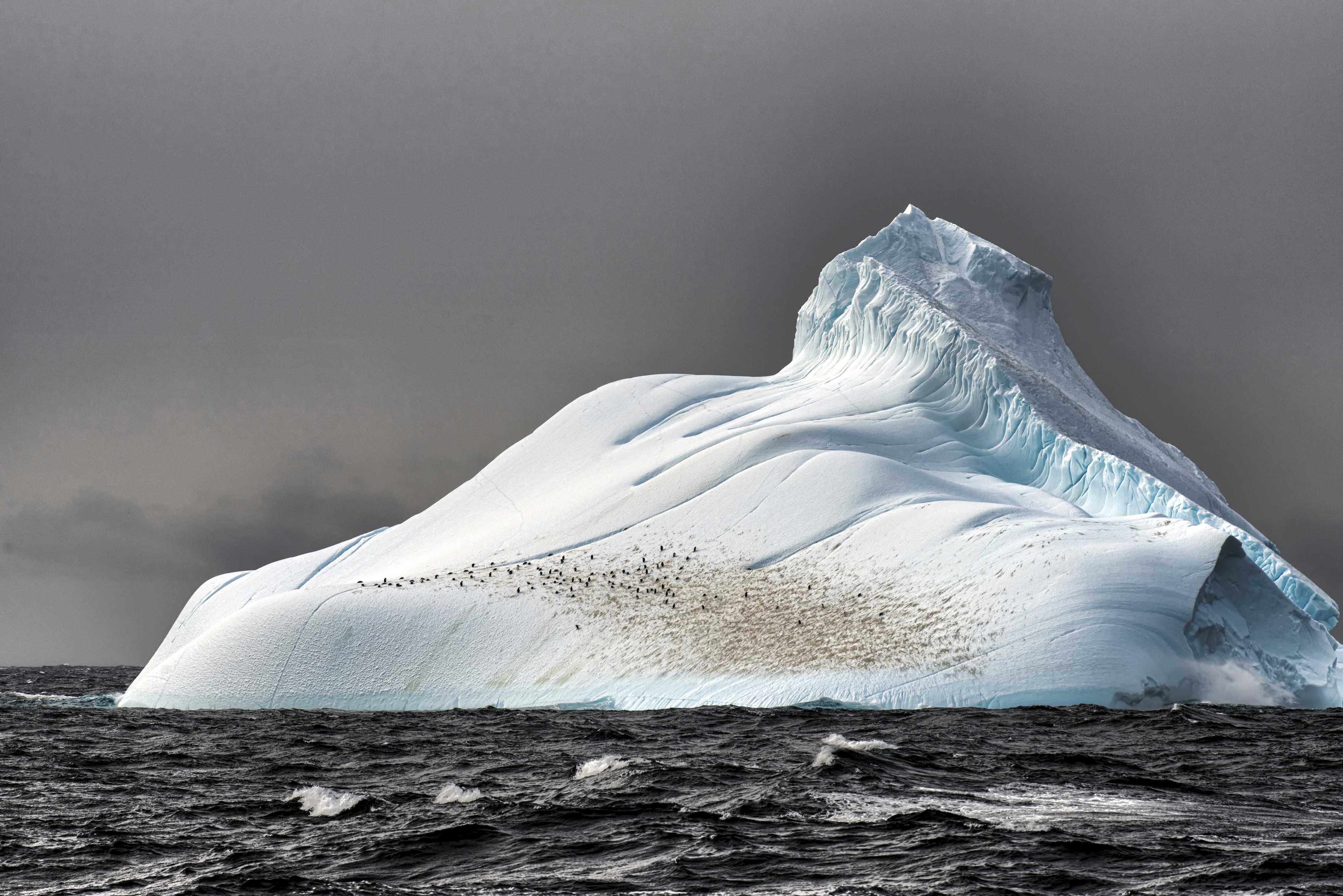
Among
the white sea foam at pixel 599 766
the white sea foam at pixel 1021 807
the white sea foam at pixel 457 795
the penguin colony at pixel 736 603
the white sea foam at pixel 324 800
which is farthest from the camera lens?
the penguin colony at pixel 736 603

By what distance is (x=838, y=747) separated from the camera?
1695 cm

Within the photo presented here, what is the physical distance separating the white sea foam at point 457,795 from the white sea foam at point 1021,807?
157 inches

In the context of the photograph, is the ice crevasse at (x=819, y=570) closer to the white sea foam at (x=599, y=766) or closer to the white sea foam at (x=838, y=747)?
the white sea foam at (x=838, y=747)

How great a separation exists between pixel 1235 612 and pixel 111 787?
81.0ft

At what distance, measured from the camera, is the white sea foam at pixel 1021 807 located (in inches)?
468

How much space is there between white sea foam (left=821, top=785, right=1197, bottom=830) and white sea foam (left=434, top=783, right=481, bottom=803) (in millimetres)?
3975

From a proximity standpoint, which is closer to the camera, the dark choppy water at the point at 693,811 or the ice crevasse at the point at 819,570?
the dark choppy water at the point at 693,811

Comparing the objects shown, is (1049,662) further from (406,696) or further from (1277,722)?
(406,696)

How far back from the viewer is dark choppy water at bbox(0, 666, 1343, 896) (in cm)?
970

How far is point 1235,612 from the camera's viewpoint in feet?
94.1

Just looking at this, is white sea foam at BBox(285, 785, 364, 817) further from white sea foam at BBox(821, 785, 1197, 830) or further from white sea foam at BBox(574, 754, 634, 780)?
white sea foam at BBox(821, 785, 1197, 830)

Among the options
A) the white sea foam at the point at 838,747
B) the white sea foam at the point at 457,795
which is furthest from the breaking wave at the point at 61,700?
the white sea foam at the point at 838,747

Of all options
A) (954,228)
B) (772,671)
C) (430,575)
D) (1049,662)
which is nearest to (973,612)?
(1049,662)

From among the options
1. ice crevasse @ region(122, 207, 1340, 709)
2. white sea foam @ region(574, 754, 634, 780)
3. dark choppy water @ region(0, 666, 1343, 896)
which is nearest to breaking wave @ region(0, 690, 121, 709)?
ice crevasse @ region(122, 207, 1340, 709)
